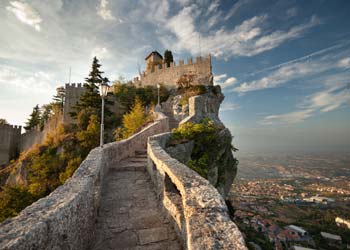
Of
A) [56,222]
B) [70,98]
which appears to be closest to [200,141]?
[56,222]

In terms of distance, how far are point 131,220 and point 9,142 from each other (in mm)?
38625

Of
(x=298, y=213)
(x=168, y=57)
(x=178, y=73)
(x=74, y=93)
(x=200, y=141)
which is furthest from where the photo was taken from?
(x=298, y=213)

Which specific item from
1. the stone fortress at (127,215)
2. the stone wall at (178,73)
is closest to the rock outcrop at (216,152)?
the stone fortress at (127,215)

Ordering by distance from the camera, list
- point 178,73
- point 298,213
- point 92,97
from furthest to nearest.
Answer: point 298,213 → point 178,73 → point 92,97

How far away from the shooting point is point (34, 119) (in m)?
34.5

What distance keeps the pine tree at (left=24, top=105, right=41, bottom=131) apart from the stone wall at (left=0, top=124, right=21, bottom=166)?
8.70 feet

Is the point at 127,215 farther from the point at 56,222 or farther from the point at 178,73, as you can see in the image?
the point at 178,73

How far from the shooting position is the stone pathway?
2736 millimetres

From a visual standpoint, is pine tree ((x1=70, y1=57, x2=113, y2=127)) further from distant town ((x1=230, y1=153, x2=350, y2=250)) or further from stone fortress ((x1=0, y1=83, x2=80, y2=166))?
distant town ((x1=230, y1=153, x2=350, y2=250))

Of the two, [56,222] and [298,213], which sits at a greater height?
[56,222]

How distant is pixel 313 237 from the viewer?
26688 mm

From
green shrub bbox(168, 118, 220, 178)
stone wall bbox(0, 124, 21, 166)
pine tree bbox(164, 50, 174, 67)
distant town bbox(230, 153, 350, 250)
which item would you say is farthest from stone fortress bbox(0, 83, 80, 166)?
distant town bbox(230, 153, 350, 250)

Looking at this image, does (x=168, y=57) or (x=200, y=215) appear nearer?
(x=200, y=215)

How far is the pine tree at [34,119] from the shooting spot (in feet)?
110
